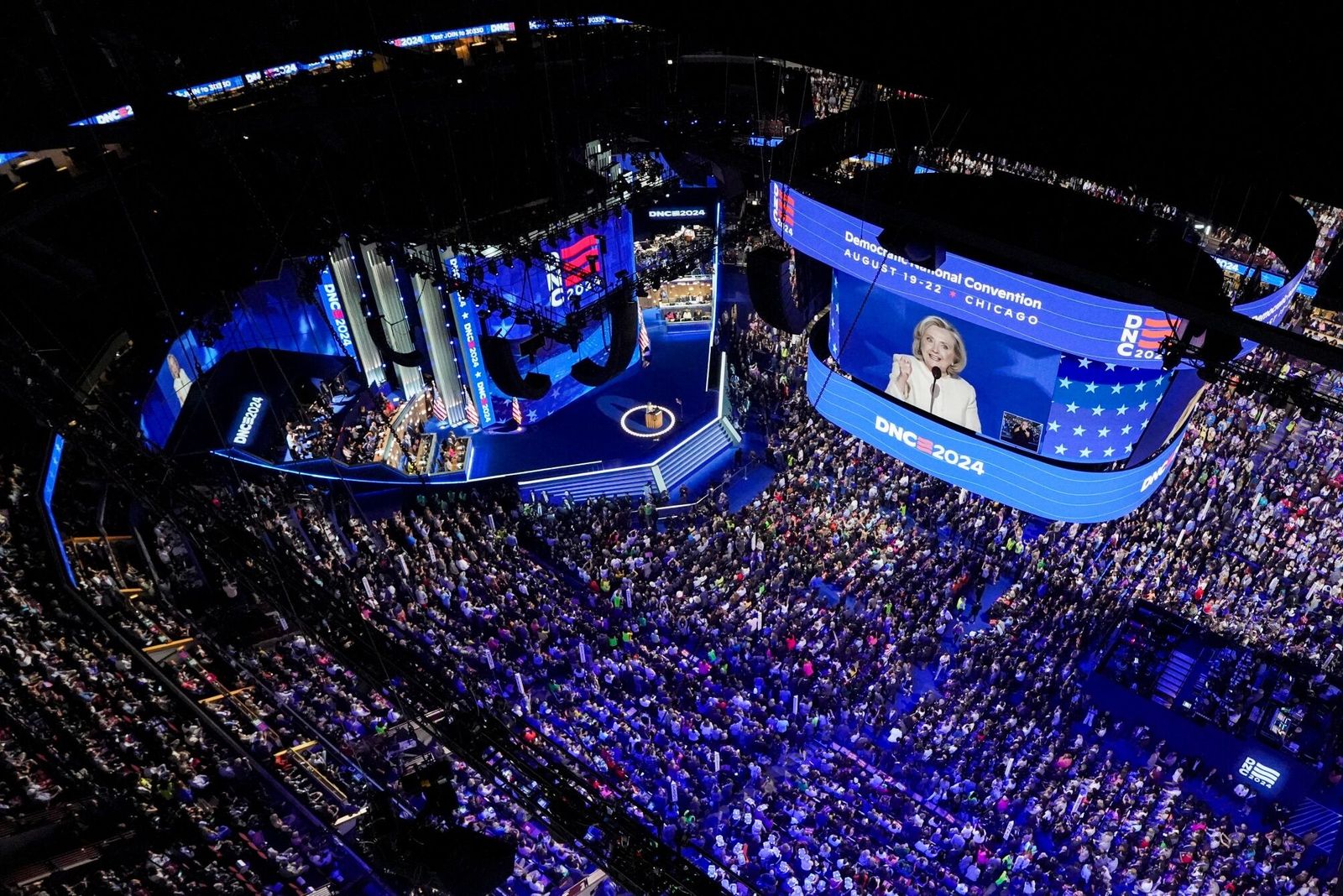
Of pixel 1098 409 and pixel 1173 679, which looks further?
pixel 1173 679

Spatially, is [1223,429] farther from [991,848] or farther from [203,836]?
[203,836]

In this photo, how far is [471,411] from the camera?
64.5 ft

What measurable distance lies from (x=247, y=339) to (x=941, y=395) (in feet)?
46.3

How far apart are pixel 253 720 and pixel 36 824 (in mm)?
2550

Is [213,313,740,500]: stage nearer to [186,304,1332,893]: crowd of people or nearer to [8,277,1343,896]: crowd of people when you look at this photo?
[8,277,1343,896]: crowd of people

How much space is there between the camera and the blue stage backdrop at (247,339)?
14781 mm

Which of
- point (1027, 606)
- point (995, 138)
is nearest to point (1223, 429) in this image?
point (1027, 606)

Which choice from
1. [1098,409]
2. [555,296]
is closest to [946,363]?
[1098,409]

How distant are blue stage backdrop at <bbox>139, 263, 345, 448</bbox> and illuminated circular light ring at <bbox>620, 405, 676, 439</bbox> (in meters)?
6.70

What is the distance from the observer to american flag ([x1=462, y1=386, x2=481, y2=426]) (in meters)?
19.5

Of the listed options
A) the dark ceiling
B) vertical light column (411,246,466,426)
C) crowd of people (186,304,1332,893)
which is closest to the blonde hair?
the dark ceiling

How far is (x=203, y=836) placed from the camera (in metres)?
8.70

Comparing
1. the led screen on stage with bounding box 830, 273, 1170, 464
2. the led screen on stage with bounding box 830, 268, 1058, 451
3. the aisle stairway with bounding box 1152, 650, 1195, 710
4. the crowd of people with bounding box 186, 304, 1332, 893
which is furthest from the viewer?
the aisle stairway with bounding box 1152, 650, 1195, 710

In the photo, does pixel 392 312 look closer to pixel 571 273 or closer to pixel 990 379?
pixel 571 273
